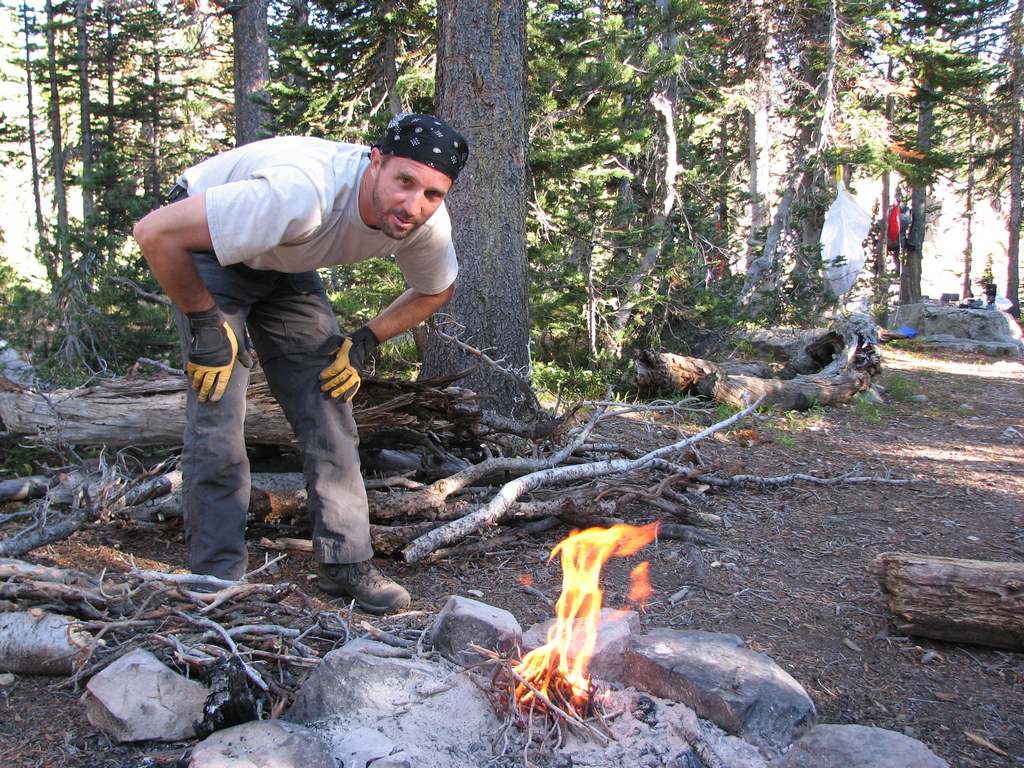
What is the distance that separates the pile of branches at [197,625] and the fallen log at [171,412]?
3.74 feet

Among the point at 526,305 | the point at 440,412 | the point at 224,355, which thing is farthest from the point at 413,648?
the point at 526,305

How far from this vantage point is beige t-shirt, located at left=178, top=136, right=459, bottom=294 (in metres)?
2.32

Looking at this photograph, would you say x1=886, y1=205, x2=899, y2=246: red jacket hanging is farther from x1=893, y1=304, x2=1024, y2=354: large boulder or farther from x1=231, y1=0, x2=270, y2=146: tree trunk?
x1=231, y1=0, x2=270, y2=146: tree trunk

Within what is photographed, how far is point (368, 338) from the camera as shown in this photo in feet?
10.2

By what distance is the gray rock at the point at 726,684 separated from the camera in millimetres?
1978

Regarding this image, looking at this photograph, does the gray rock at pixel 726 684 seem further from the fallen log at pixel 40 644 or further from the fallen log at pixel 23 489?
the fallen log at pixel 23 489

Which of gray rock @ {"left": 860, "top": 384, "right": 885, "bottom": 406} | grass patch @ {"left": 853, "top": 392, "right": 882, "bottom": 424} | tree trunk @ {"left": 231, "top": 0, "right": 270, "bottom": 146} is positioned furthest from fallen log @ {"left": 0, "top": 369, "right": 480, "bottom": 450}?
tree trunk @ {"left": 231, "top": 0, "right": 270, "bottom": 146}

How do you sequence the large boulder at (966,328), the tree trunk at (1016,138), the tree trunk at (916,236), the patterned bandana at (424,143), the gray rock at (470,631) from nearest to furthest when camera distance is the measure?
the gray rock at (470,631)
the patterned bandana at (424,143)
the large boulder at (966,328)
the tree trunk at (916,236)
the tree trunk at (1016,138)

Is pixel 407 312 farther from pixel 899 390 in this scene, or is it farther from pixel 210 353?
pixel 899 390

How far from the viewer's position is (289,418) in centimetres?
297

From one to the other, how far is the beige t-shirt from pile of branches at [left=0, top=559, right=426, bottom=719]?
1055 mm

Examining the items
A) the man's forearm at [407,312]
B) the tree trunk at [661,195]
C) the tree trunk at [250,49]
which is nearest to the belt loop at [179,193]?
the man's forearm at [407,312]

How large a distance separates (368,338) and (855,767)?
2.24 meters

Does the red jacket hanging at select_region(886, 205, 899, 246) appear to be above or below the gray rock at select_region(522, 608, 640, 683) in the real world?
above
